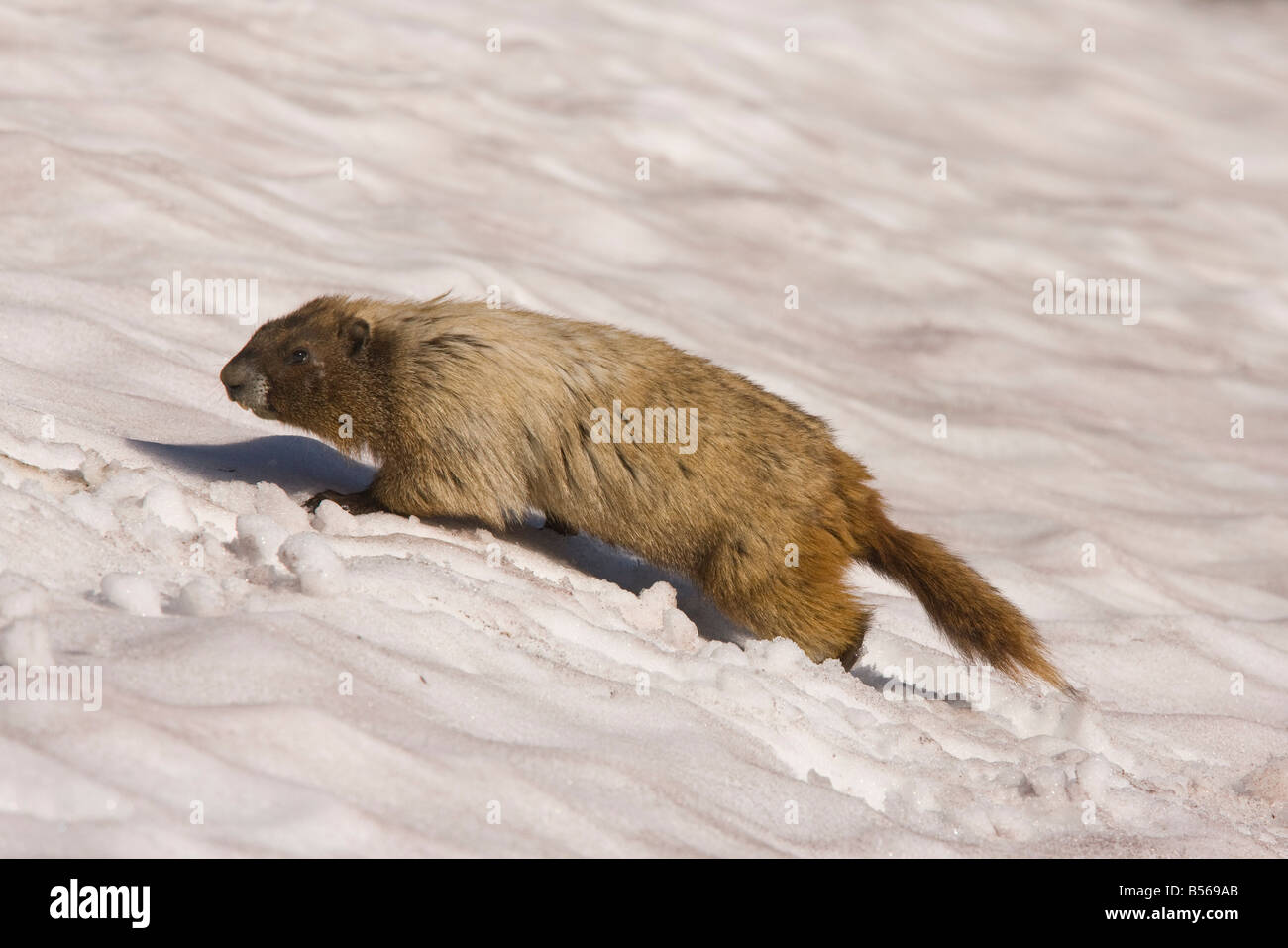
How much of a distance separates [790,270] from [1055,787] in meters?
6.85

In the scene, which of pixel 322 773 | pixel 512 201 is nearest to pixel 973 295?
pixel 512 201

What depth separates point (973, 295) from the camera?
35.8 feet

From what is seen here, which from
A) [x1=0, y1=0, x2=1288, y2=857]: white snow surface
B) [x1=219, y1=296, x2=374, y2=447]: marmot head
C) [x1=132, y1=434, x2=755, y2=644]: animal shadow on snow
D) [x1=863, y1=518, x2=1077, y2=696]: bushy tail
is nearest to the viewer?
[x1=0, y1=0, x2=1288, y2=857]: white snow surface

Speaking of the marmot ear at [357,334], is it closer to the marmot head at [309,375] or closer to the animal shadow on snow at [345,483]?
the marmot head at [309,375]

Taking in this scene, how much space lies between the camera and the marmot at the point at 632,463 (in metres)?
5.27

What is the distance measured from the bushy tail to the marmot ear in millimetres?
2250

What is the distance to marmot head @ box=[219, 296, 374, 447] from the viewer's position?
552 cm

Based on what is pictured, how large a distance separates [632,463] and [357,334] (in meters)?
1.30

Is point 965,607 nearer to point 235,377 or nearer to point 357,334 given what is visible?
point 357,334

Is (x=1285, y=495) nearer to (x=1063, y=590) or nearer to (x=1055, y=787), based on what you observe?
(x=1063, y=590)

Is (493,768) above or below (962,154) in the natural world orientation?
below

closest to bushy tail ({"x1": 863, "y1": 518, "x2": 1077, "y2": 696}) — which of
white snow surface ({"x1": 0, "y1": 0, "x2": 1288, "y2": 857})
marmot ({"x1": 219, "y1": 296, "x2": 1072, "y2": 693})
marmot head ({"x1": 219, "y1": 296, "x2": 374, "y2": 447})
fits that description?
marmot ({"x1": 219, "y1": 296, "x2": 1072, "y2": 693})

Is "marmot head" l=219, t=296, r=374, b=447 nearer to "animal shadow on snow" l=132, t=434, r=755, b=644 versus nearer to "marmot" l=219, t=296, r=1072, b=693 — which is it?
"marmot" l=219, t=296, r=1072, b=693

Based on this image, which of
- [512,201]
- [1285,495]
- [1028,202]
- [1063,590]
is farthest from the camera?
[1028,202]
